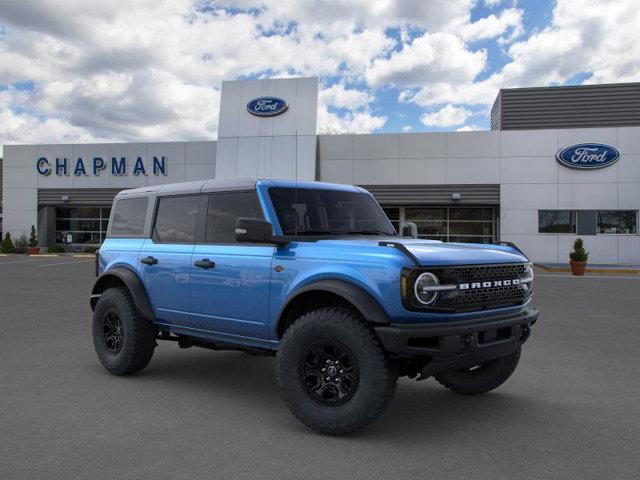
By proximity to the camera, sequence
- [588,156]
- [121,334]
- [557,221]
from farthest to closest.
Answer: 1. [557,221]
2. [588,156]
3. [121,334]

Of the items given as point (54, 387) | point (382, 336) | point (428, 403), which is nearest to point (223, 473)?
point (382, 336)

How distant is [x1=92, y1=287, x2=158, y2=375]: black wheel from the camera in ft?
19.4

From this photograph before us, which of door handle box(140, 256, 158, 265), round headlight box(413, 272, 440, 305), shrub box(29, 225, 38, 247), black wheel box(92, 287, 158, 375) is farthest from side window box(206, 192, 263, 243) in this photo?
shrub box(29, 225, 38, 247)

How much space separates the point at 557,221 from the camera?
27484 mm

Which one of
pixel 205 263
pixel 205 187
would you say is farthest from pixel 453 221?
pixel 205 263

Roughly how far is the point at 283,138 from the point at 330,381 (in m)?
25.7

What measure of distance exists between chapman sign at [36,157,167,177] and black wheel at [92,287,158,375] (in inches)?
1058

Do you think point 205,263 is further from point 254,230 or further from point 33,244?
point 33,244

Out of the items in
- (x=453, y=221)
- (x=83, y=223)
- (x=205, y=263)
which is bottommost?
(x=205, y=263)

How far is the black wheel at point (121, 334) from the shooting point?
19.4ft

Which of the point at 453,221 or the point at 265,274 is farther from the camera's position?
the point at 453,221

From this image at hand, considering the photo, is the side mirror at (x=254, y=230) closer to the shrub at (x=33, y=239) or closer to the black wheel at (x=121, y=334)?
the black wheel at (x=121, y=334)

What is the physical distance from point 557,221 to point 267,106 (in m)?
15.1

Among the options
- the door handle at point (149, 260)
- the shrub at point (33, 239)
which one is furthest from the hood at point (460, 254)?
the shrub at point (33, 239)
